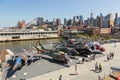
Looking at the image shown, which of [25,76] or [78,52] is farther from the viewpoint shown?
[78,52]

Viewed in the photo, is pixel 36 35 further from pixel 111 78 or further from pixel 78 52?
pixel 111 78

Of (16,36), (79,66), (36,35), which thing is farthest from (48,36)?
(79,66)

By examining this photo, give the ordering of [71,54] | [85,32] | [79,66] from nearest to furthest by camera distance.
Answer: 1. [79,66]
2. [71,54]
3. [85,32]

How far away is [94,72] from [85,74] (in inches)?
71.8

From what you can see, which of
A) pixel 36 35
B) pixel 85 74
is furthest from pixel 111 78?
pixel 36 35

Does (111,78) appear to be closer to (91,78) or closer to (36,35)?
(91,78)

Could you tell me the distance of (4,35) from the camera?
113625mm

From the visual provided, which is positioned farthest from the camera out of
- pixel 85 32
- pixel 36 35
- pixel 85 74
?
pixel 85 32

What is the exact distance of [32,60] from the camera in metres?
31.6

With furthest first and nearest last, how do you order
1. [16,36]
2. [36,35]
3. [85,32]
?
[85,32], [36,35], [16,36]

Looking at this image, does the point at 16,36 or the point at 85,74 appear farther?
the point at 16,36

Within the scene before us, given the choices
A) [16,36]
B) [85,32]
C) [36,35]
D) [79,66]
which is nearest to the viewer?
[79,66]

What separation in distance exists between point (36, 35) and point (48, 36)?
11471 millimetres

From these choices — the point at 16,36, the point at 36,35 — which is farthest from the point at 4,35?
the point at 36,35
